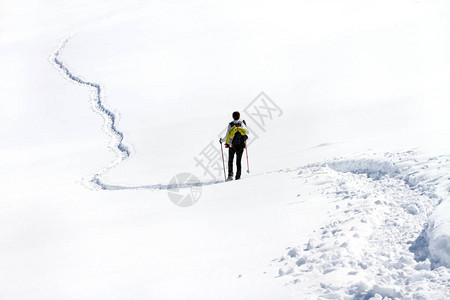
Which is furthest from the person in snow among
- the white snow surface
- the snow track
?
the snow track

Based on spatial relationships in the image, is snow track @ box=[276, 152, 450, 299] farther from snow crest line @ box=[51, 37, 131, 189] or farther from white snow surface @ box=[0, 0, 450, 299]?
snow crest line @ box=[51, 37, 131, 189]

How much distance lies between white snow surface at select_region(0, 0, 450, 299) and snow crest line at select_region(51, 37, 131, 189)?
11cm

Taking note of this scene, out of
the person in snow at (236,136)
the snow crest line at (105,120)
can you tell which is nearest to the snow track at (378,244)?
the person in snow at (236,136)

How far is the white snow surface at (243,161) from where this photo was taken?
5512 millimetres

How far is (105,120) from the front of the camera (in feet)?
66.4

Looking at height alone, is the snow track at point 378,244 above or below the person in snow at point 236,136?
below

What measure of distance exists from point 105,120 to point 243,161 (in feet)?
29.3

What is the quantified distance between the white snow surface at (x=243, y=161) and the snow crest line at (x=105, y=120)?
0.35 ft

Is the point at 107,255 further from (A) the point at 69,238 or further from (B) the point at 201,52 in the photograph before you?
(B) the point at 201,52

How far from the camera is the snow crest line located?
15.0 m

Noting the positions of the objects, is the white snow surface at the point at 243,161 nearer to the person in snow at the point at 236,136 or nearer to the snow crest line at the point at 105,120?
the snow crest line at the point at 105,120

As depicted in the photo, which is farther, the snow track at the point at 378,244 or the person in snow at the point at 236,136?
the person in snow at the point at 236,136

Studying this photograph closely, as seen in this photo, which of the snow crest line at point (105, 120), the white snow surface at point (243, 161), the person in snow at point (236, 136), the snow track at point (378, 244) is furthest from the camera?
the snow crest line at point (105, 120)

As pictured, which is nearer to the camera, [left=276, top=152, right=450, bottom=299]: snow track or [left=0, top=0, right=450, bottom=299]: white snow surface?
[left=276, top=152, right=450, bottom=299]: snow track
